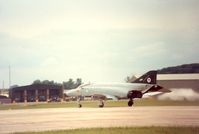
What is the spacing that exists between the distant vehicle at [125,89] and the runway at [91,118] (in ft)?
1.05

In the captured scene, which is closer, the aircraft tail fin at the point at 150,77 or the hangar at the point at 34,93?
the hangar at the point at 34,93

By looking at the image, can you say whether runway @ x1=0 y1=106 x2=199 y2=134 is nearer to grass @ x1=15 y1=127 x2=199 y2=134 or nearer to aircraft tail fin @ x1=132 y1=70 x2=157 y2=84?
grass @ x1=15 y1=127 x2=199 y2=134

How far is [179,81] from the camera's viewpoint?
5.49 m

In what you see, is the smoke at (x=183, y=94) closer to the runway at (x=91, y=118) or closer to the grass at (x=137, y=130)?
the runway at (x=91, y=118)

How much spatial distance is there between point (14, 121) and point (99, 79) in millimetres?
1804

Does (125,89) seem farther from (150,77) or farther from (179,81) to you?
(179,81)

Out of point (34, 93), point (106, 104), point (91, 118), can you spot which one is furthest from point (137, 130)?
point (34, 93)

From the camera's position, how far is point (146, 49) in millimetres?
5434

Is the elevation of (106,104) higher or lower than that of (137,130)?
higher

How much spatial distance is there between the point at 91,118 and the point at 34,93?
1.16 m

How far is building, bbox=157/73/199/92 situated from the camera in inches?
214

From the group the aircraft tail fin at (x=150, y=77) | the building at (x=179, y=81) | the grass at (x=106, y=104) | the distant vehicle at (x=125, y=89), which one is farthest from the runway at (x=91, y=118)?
the aircraft tail fin at (x=150, y=77)

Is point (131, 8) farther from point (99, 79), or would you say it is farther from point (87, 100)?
point (87, 100)

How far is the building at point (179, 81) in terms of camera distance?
5424mm
